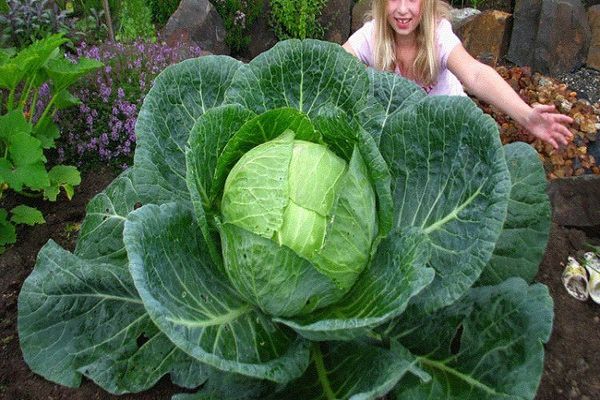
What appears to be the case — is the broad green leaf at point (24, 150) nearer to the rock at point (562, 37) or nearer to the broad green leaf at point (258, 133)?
the broad green leaf at point (258, 133)

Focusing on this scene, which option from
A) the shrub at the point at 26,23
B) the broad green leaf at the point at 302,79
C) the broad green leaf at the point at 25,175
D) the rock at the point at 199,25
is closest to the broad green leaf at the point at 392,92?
the broad green leaf at the point at 302,79

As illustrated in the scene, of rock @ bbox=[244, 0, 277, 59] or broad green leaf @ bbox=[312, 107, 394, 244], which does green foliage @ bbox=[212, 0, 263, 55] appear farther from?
broad green leaf @ bbox=[312, 107, 394, 244]

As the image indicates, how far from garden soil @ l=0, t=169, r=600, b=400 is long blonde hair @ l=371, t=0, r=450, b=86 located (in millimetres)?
1252

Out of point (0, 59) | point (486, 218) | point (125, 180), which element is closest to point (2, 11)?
point (0, 59)

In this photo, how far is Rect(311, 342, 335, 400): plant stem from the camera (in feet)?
5.83

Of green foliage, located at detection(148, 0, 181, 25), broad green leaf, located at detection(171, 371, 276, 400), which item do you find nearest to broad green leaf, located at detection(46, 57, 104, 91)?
broad green leaf, located at detection(171, 371, 276, 400)

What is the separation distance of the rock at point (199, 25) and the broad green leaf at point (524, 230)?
4.53 metres

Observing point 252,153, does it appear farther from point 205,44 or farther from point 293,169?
point 205,44

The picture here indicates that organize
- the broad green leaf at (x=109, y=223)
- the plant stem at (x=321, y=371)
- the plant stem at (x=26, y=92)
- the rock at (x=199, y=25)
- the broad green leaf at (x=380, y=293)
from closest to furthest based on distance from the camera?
1. the broad green leaf at (x=380, y=293)
2. the plant stem at (x=321, y=371)
3. the broad green leaf at (x=109, y=223)
4. the plant stem at (x=26, y=92)
5. the rock at (x=199, y=25)

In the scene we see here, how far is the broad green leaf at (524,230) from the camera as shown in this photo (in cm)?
205

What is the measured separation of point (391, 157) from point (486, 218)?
17.0 inches

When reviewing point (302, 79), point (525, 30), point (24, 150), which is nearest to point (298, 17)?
point (525, 30)

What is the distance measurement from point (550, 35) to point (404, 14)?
250 cm

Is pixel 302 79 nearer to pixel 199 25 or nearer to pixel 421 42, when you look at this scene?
pixel 421 42
